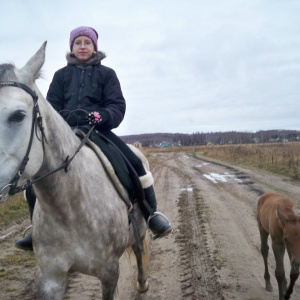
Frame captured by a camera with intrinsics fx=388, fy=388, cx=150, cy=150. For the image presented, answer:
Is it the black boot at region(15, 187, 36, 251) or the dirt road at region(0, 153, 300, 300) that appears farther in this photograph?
the dirt road at region(0, 153, 300, 300)

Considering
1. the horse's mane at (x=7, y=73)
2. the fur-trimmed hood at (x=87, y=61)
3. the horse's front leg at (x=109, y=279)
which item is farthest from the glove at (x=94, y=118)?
the horse's front leg at (x=109, y=279)

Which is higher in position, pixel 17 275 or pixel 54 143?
pixel 54 143

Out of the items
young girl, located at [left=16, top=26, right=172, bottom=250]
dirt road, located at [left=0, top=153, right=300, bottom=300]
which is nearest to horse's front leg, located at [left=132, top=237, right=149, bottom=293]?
dirt road, located at [left=0, top=153, right=300, bottom=300]

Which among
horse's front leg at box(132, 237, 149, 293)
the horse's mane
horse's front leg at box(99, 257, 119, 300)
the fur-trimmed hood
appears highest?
the fur-trimmed hood

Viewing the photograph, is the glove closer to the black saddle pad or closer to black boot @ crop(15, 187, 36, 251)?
the black saddle pad

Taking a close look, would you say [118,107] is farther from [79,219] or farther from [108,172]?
[79,219]

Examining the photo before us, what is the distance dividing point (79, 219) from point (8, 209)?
30.1 ft

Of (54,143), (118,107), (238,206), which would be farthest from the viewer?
(238,206)

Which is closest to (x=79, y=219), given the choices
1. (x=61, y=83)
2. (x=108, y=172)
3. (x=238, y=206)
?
(x=108, y=172)

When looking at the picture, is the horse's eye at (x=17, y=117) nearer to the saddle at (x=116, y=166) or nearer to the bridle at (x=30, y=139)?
the bridle at (x=30, y=139)

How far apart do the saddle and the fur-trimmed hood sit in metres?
0.75

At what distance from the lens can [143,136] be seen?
16275 cm

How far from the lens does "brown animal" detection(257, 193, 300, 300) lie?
479cm

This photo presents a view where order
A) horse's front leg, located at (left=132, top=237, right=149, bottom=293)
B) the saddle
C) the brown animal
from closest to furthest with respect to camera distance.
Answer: the saddle → the brown animal → horse's front leg, located at (left=132, top=237, right=149, bottom=293)
